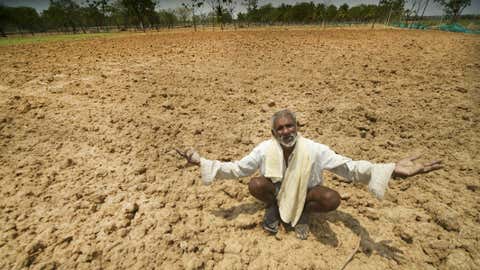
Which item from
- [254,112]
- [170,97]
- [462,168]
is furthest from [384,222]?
[170,97]

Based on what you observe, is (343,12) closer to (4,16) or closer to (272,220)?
(272,220)

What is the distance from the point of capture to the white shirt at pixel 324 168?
1.97m


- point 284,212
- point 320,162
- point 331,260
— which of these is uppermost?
point 320,162

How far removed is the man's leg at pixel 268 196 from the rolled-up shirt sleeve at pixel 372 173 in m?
0.62

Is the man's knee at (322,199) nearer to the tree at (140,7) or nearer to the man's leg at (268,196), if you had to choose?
the man's leg at (268,196)

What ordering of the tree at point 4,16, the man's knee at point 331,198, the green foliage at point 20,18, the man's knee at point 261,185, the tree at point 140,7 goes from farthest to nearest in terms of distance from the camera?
1. the green foliage at point 20,18
2. the tree at point 4,16
3. the tree at point 140,7
4. the man's knee at point 261,185
5. the man's knee at point 331,198

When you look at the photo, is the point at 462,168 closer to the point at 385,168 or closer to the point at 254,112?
the point at 385,168

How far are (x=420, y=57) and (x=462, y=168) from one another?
6.64 meters

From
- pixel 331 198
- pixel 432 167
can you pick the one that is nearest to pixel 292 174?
pixel 331 198

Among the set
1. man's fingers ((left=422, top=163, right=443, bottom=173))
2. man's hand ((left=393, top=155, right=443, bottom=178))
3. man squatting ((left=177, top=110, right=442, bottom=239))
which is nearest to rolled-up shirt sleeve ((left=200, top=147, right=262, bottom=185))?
man squatting ((left=177, top=110, right=442, bottom=239))

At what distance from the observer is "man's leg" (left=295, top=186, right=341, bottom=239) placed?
2.20 metres

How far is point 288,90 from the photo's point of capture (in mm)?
5902

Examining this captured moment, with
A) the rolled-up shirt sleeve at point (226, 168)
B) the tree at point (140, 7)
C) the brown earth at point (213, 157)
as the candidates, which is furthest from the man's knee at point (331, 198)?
the tree at point (140, 7)

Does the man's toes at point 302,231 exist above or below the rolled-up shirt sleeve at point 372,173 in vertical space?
below
